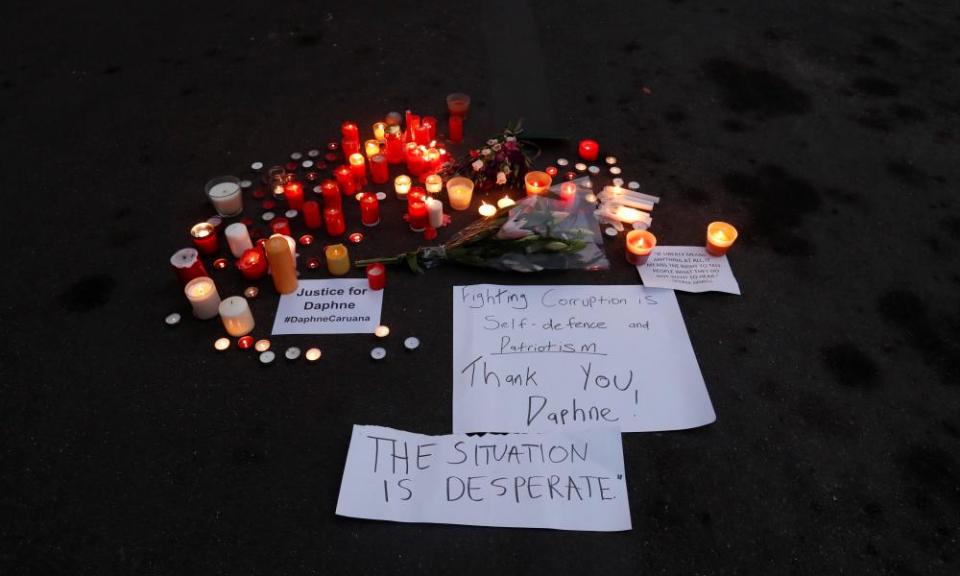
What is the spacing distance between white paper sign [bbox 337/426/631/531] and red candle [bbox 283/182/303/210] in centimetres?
85

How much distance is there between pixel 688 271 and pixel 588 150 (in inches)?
24.8

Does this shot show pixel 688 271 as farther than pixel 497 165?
No

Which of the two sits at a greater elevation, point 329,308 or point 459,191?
point 459,191

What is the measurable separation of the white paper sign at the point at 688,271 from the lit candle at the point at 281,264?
3.30 feet

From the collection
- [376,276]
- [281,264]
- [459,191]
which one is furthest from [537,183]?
[281,264]

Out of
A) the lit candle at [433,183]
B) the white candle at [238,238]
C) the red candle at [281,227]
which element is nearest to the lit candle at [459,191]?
the lit candle at [433,183]

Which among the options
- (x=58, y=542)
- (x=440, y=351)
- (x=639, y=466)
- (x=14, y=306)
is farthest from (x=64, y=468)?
(x=639, y=466)

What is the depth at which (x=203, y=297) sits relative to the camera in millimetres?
1484

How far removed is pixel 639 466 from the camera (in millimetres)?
1271

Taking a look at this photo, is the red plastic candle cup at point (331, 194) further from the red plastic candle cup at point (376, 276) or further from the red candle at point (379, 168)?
the red plastic candle cup at point (376, 276)

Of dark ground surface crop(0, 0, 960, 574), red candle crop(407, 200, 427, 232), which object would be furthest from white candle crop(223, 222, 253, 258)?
red candle crop(407, 200, 427, 232)

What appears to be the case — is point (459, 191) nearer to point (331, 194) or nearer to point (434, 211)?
point (434, 211)

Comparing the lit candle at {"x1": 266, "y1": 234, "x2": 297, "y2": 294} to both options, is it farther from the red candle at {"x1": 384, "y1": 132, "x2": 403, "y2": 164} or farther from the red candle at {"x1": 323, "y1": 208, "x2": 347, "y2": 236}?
the red candle at {"x1": 384, "y1": 132, "x2": 403, "y2": 164}

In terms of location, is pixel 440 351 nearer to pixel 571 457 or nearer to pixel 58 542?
pixel 571 457
